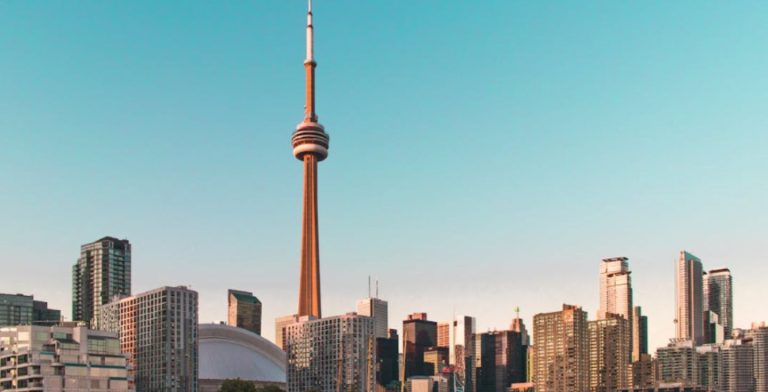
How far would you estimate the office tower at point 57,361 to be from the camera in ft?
526

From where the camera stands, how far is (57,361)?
163 meters

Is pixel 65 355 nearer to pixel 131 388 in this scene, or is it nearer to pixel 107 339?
pixel 107 339

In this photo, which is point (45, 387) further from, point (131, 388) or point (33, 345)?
point (131, 388)

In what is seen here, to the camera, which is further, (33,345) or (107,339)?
(107,339)

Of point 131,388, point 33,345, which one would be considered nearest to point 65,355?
point 33,345

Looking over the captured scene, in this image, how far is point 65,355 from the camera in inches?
6471

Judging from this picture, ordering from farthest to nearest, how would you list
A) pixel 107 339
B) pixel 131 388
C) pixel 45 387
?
pixel 131 388 < pixel 107 339 < pixel 45 387

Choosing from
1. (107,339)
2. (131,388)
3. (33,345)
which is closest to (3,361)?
(33,345)

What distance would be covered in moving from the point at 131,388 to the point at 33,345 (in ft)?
91.7

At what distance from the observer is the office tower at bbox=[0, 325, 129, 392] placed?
160375 millimetres

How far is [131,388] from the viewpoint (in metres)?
186

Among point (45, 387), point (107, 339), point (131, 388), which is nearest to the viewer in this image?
point (45, 387)

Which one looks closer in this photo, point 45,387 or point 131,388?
point 45,387

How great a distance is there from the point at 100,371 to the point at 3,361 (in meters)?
14.9
